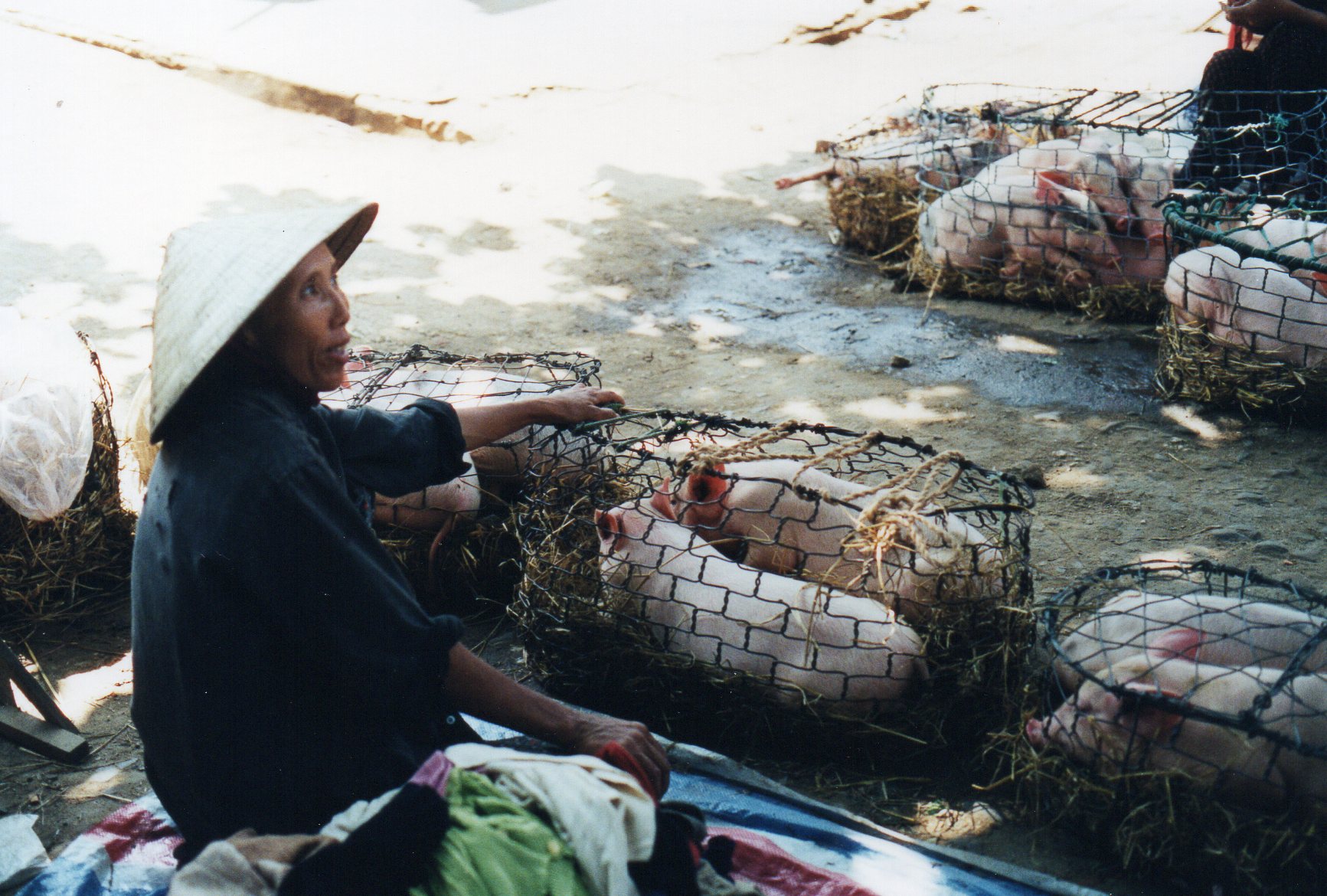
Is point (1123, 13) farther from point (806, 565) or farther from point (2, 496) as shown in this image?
point (2, 496)

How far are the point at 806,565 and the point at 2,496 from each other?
2237mm

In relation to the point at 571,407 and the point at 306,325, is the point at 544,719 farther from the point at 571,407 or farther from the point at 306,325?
the point at 571,407

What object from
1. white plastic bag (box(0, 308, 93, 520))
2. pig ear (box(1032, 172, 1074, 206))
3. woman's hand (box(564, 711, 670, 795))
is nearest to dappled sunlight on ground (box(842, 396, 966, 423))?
pig ear (box(1032, 172, 1074, 206))

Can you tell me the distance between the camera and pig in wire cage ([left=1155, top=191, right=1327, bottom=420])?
4176 mm

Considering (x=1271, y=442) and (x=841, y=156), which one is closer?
(x=1271, y=442)

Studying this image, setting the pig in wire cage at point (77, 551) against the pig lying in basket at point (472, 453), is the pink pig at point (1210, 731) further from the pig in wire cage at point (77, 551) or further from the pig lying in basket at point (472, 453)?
the pig in wire cage at point (77, 551)

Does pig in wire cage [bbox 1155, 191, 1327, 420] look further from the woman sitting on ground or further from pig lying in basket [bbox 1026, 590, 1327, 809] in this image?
the woman sitting on ground

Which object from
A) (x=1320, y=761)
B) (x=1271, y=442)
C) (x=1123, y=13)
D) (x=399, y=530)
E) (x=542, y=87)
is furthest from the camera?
(x=1123, y=13)

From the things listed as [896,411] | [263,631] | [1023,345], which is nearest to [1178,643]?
[263,631]

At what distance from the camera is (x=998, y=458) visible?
4215 mm

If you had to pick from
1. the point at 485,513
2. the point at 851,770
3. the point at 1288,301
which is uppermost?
the point at 1288,301

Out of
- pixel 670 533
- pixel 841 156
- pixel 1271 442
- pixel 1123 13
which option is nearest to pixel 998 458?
pixel 1271 442

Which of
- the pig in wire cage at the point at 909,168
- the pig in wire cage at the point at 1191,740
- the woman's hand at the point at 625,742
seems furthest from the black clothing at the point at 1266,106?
the woman's hand at the point at 625,742

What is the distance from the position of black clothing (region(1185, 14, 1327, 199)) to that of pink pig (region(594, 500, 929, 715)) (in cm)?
350
